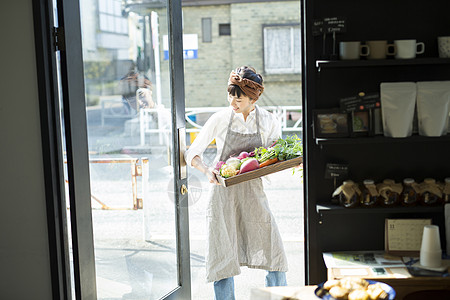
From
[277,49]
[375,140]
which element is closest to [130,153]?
[375,140]

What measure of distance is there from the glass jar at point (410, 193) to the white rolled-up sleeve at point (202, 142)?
1204mm

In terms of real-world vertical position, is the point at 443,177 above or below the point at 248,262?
above

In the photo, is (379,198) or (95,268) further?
(95,268)

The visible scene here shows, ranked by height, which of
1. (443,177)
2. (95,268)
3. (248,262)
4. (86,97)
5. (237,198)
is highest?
(86,97)

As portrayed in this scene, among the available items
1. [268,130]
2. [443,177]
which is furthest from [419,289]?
[268,130]

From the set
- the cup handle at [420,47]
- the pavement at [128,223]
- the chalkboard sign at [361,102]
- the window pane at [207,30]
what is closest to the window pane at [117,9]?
the pavement at [128,223]

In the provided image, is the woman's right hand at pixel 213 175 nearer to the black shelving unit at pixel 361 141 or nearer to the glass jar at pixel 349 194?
the black shelving unit at pixel 361 141

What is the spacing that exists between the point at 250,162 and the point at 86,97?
944mm

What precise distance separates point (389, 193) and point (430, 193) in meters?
0.18

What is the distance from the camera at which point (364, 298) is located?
183cm

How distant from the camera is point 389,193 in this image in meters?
2.31

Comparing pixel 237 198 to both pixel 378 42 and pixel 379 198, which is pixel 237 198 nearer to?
pixel 379 198

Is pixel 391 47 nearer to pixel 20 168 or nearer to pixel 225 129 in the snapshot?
pixel 225 129

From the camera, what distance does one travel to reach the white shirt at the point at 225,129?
3109mm
